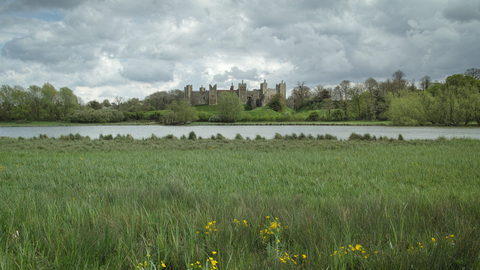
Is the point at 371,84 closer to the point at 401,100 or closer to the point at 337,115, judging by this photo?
the point at 337,115

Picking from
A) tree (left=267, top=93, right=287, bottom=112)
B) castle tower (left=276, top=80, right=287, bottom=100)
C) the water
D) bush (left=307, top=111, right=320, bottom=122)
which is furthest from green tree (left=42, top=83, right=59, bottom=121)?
castle tower (left=276, top=80, right=287, bottom=100)

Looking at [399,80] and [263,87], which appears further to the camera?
[263,87]

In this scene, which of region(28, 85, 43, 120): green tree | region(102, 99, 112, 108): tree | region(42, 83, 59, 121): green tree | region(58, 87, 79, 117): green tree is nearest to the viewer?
region(28, 85, 43, 120): green tree

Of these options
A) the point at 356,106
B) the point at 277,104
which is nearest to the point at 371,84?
the point at 356,106

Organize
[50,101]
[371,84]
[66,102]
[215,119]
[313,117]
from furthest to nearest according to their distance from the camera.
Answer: [371,84]
[313,117]
[215,119]
[66,102]
[50,101]

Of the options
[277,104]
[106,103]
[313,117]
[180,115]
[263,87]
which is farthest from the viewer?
[263,87]

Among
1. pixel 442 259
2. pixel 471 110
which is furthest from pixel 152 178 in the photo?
pixel 471 110

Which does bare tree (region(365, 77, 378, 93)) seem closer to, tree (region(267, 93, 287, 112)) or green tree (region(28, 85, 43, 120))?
tree (region(267, 93, 287, 112))

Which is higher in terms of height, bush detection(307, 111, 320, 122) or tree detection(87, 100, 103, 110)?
tree detection(87, 100, 103, 110)

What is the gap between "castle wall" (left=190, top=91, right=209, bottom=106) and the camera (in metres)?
104

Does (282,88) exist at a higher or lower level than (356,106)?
higher

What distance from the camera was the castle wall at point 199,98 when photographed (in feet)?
341

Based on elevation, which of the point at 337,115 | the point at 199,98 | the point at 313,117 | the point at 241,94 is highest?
the point at 241,94

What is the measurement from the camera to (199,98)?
104 m
